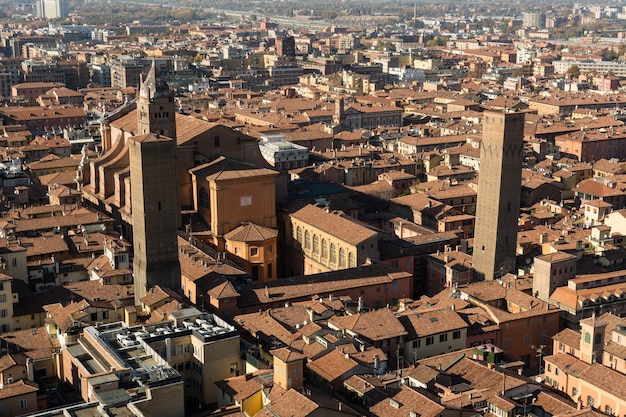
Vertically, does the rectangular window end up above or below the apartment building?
above

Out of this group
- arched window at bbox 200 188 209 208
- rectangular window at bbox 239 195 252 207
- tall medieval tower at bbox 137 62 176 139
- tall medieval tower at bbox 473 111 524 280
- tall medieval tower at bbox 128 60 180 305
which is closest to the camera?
tall medieval tower at bbox 128 60 180 305

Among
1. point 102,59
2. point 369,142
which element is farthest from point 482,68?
point 369,142

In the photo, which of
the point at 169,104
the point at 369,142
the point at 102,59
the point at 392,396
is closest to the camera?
the point at 392,396

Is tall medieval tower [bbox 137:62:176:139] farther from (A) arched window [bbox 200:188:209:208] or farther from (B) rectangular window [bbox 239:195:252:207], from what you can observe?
(B) rectangular window [bbox 239:195:252:207]

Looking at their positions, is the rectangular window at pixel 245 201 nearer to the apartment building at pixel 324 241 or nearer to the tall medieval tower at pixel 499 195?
the apartment building at pixel 324 241

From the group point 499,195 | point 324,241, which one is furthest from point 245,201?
point 499,195

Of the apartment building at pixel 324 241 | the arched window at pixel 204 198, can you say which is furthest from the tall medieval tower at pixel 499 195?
the arched window at pixel 204 198

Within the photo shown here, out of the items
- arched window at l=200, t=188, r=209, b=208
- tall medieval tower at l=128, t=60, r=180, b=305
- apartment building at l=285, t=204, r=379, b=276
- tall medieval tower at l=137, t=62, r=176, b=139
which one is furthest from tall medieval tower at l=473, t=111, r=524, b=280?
tall medieval tower at l=137, t=62, r=176, b=139

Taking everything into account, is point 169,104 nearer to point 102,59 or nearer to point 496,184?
point 496,184
